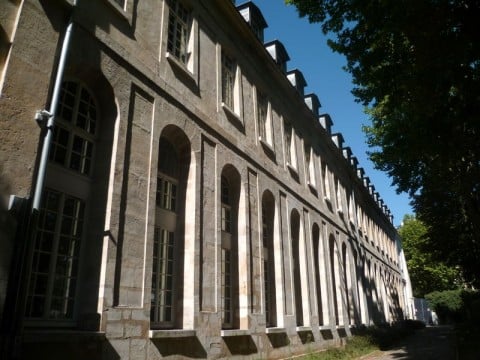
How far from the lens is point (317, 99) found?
2277 centimetres

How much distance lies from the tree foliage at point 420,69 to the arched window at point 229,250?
4.33 meters

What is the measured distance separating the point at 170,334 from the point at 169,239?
2.09 metres

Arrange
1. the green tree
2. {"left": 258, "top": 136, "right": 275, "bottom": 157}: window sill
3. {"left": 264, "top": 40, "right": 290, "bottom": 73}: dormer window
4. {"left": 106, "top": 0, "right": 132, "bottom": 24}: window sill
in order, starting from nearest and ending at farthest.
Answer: {"left": 106, "top": 0, "right": 132, "bottom": 24}: window sill → {"left": 258, "top": 136, "right": 275, "bottom": 157}: window sill → {"left": 264, "top": 40, "right": 290, "bottom": 73}: dormer window → the green tree

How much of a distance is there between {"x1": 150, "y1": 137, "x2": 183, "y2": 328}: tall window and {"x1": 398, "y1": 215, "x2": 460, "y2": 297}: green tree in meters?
45.7

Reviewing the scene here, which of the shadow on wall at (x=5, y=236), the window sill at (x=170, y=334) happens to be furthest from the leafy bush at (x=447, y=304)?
the shadow on wall at (x=5, y=236)

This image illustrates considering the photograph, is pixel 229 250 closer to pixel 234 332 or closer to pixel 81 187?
pixel 234 332

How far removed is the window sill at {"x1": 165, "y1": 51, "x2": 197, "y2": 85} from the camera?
9.52 m

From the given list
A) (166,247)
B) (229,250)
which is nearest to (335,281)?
(229,250)

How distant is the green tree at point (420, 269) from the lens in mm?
49312

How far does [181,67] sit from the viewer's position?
9.88 m

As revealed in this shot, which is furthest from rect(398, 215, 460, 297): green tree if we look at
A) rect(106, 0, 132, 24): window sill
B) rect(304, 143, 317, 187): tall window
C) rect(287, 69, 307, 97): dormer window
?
rect(106, 0, 132, 24): window sill

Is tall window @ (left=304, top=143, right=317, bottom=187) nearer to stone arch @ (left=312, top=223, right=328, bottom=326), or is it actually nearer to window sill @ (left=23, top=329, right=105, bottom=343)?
stone arch @ (left=312, top=223, right=328, bottom=326)

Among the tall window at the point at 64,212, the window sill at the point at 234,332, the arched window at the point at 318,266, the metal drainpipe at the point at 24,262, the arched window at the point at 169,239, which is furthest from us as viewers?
the arched window at the point at 318,266

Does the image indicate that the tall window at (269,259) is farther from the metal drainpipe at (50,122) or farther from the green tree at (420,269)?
the green tree at (420,269)
